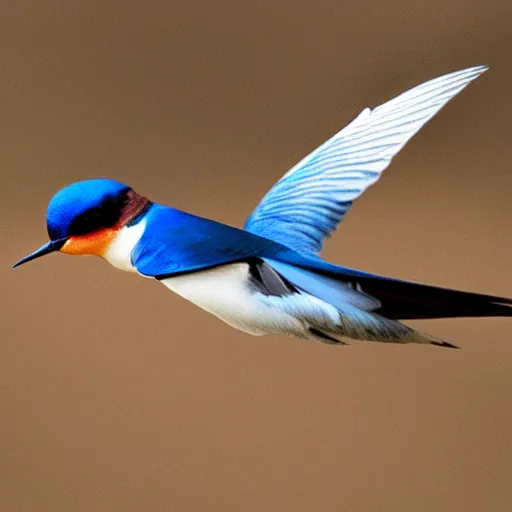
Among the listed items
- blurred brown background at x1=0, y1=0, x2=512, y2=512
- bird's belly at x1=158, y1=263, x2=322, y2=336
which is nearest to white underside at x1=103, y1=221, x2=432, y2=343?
bird's belly at x1=158, y1=263, x2=322, y2=336

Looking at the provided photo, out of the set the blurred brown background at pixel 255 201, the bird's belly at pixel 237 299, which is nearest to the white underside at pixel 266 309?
the bird's belly at pixel 237 299

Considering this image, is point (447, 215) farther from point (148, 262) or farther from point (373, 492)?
point (148, 262)

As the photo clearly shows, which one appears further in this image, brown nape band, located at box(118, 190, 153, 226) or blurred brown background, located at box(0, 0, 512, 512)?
blurred brown background, located at box(0, 0, 512, 512)

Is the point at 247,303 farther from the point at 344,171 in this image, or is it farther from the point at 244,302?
the point at 344,171

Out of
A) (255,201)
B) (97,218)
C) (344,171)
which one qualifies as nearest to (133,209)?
(97,218)

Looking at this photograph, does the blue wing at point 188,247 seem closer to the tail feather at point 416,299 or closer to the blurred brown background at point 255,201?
the tail feather at point 416,299

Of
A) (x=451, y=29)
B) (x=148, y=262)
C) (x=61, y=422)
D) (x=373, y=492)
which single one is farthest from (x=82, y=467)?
(x=451, y=29)

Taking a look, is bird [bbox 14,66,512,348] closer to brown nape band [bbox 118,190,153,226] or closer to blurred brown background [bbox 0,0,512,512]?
brown nape band [bbox 118,190,153,226]
